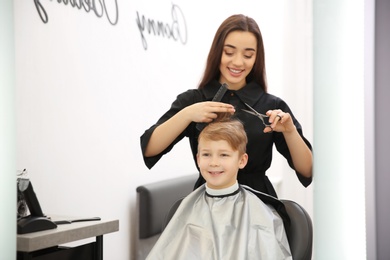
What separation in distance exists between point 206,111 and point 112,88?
1162mm

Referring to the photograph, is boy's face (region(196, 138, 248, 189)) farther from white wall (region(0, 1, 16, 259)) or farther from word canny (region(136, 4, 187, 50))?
word canny (region(136, 4, 187, 50))

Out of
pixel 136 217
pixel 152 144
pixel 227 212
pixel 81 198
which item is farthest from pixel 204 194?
pixel 136 217

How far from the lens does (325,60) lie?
51.1 inches

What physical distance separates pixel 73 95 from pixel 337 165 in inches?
52.0

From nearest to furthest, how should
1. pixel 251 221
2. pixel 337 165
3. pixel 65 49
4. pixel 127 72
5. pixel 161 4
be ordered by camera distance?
pixel 337 165
pixel 251 221
pixel 65 49
pixel 127 72
pixel 161 4

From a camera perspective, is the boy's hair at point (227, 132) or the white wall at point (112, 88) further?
the white wall at point (112, 88)

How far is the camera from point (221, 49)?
1.64 meters

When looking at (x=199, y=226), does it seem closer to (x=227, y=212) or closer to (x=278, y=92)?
(x=227, y=212)

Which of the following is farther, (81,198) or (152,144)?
(81,198)

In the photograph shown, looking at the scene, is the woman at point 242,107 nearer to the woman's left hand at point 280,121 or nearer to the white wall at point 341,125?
the woman's left hand at point 280,121

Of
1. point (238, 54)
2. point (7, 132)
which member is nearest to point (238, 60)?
point (238, 54)

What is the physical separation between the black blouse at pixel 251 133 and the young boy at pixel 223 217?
8 cm

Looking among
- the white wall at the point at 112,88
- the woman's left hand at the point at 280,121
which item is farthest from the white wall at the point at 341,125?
the white wall at the point at 112,88

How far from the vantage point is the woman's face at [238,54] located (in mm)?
1620
